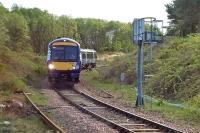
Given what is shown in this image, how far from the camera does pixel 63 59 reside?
115ft

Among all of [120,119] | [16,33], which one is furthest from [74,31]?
[120,119]

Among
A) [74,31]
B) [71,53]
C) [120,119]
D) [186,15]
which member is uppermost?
A: [74,31]

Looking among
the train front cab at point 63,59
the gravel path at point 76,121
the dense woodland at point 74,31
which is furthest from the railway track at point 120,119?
the dense woodland at point 74,31

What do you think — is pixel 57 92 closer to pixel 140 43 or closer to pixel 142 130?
pixel 140 43

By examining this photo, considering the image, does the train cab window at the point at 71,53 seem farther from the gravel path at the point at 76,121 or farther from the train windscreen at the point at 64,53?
the gravel path at the point at 76,121

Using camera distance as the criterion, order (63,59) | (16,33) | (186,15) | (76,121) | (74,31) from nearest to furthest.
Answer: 1. (76,121)
2. (63,59)
3. (186,15)
4. (16,33)
5. (74,31)

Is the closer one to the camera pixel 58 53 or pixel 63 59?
pixel 63 59

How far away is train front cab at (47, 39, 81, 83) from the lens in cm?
3494

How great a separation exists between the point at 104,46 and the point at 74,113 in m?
94.2

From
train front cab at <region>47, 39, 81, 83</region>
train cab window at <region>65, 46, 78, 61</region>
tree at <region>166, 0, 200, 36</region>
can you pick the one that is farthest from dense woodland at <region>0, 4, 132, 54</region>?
train cab window at <region>65, 46, 78, 61</region>

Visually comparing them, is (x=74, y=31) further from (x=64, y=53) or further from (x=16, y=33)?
(x=64, y=53)

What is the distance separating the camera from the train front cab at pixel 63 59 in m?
34.9

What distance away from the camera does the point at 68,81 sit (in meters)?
37.1

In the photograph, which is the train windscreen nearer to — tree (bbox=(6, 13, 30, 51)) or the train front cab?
the train front cab
